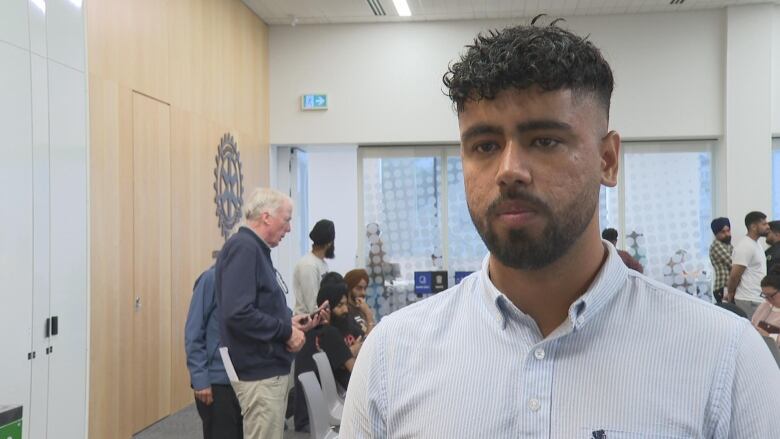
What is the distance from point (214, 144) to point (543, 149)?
6156mm

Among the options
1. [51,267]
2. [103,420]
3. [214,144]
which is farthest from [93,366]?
[214,144]

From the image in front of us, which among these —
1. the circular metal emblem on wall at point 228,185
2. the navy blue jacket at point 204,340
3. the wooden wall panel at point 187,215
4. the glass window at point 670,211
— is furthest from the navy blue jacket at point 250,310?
the glass window at point 670,211

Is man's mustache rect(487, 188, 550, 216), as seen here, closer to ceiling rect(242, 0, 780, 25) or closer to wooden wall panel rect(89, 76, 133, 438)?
wooden wall panel rect(89, 76, 133, 438)

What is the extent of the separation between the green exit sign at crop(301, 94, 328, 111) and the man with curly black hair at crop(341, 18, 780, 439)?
301 inches

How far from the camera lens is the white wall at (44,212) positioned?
283 cm

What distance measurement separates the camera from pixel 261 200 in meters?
3.24

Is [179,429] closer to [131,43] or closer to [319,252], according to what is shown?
[319,252]

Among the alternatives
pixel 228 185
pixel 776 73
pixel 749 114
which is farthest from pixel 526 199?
pixel 776 73

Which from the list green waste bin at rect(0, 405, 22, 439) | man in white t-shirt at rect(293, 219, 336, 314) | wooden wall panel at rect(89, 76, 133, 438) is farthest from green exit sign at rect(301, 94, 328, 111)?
A: green waste bin at rect(0, 405, 22, 439)

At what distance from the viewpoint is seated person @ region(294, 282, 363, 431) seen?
14.0 feet

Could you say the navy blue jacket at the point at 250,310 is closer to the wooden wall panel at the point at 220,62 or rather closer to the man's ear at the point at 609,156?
the man's ear at the point at 609,156

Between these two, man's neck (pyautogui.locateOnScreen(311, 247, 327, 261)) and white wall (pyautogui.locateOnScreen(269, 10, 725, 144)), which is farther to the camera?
white wall (pyautogui.locateOnScreen(269, 10, 725, 144))

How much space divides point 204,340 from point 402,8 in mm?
5705

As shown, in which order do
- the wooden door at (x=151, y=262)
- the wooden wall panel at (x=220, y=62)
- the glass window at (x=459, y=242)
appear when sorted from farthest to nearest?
the glass window at (x=459, y=242) → the wooden wall panel at (x=220, y=62) → the wooden door at (x=151, y=262)
